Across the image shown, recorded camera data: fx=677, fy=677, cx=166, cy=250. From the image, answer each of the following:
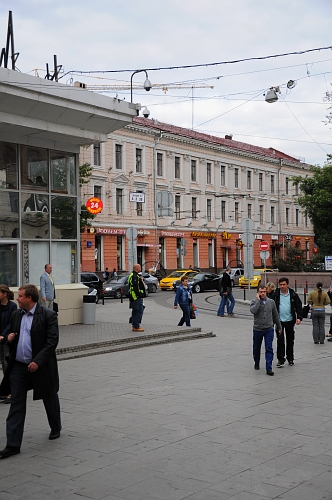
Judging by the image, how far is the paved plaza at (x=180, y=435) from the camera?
5.79 meters

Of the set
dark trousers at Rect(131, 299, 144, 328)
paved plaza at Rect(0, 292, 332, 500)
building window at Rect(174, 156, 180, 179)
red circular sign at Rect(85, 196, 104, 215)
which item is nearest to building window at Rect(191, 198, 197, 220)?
building window at Rect(174, 156, 180, 179)

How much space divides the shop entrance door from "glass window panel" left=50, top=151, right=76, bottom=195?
2136 mm

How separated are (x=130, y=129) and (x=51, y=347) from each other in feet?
161

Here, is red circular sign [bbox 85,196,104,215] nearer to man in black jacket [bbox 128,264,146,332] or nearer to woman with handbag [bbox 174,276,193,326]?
woman with handbag [bbox 174,276,193,326]

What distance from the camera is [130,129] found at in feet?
180

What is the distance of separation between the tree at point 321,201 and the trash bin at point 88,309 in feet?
130

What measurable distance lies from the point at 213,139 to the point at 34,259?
165ft

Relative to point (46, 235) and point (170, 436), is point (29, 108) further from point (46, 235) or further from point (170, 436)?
point (170, 436)

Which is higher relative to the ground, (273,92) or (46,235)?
(273,92)

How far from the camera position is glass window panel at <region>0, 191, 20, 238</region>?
56.3 ft

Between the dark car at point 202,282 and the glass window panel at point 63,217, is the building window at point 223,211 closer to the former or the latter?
the dark car at point 202,282

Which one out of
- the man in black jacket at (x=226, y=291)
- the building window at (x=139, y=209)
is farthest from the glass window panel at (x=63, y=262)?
the building window at (x=139, y=209)

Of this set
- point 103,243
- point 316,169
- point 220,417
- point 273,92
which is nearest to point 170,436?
point 220,417

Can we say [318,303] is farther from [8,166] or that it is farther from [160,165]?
[160,165]
